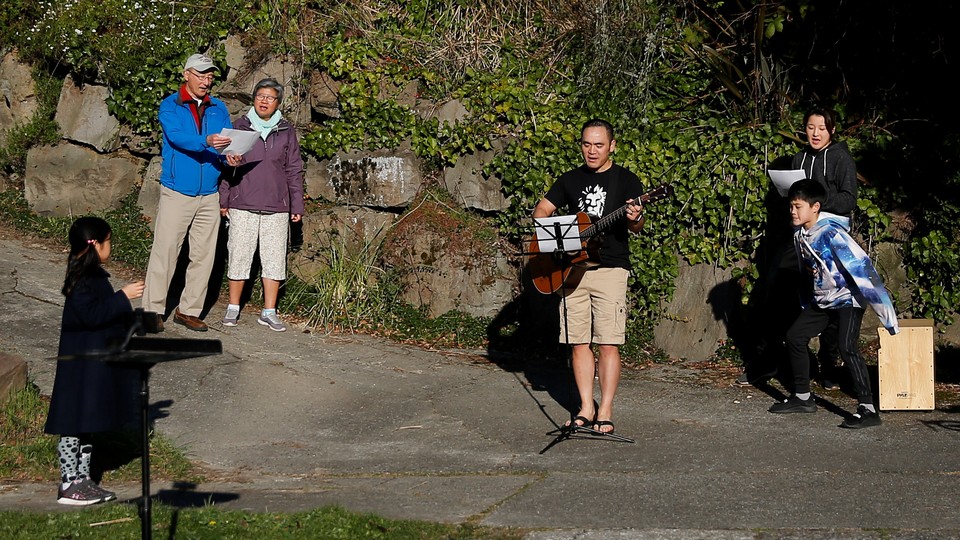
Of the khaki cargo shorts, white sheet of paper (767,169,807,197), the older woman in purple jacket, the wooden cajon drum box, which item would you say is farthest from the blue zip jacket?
the wooden cajon drum box

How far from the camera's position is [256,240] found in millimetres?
9359

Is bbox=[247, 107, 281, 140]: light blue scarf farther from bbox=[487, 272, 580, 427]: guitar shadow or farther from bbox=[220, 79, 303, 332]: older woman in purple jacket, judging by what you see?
bbox=[487, 272, 580, 427]: guitar shadow

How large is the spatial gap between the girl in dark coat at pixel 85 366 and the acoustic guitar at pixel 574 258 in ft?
8.04

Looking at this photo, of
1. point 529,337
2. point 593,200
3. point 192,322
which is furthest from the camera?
point 529,337

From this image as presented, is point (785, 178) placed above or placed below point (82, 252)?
above

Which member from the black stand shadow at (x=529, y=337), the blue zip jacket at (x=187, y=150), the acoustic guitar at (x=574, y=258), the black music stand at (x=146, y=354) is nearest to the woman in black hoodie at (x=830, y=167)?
the acoustic guitar at (x=574, y=258)

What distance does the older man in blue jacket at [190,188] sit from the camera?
8.90 metres

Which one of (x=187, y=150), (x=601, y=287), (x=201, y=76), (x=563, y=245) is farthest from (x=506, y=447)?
(x=201, y=76)

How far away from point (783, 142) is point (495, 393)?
10.5 feet

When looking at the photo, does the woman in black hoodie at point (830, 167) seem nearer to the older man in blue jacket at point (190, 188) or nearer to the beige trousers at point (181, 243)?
the older man in blue jacket at point (190, 188)

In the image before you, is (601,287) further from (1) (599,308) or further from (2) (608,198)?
(2) (608,198)

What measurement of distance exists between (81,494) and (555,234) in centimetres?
297

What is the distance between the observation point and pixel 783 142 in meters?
9.17

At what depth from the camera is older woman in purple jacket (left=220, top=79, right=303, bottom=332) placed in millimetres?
9141
